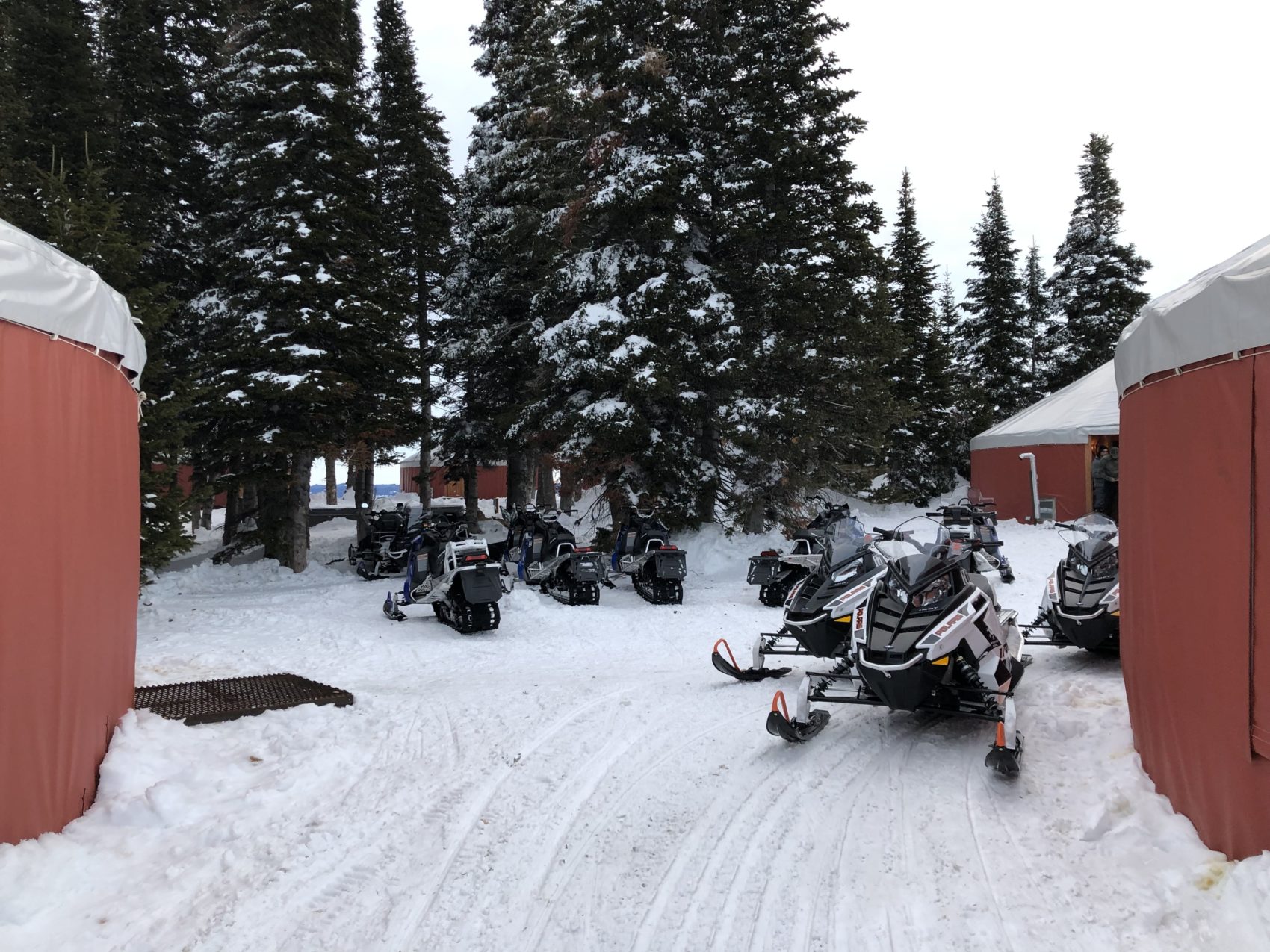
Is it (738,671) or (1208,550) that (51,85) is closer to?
(738,671)

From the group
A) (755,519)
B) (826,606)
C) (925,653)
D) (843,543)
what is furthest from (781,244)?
(925,653)

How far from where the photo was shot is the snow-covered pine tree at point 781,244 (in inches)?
572

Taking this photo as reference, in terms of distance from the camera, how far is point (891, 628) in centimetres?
485

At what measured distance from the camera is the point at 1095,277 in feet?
92.6

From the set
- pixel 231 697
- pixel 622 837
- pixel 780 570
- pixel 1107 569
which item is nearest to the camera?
pixel 622 837

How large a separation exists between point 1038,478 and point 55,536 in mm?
21301

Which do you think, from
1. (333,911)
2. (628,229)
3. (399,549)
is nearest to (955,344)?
(628,229)

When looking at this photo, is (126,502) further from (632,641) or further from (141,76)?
(141,76)

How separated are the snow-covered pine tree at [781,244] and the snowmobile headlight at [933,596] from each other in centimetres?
915

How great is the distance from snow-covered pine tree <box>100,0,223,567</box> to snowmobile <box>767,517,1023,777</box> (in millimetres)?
11122

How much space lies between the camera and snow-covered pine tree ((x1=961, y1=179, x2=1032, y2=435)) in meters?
30.3

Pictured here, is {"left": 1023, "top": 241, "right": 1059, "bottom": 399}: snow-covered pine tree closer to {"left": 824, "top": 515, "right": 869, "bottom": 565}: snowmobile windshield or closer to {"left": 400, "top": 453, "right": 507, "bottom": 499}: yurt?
{"left": 400, "top": 453, "right": 507, "bottom": 499}: yurt

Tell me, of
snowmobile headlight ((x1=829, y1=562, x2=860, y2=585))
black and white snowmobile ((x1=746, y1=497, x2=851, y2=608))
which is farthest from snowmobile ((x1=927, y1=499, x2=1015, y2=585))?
snowmobile headlight ((x1=829, y1=562, x2=860, y2=585))

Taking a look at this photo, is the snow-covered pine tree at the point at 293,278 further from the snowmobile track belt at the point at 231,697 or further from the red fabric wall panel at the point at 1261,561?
the red fabric wall panel at the point at 1261,561
